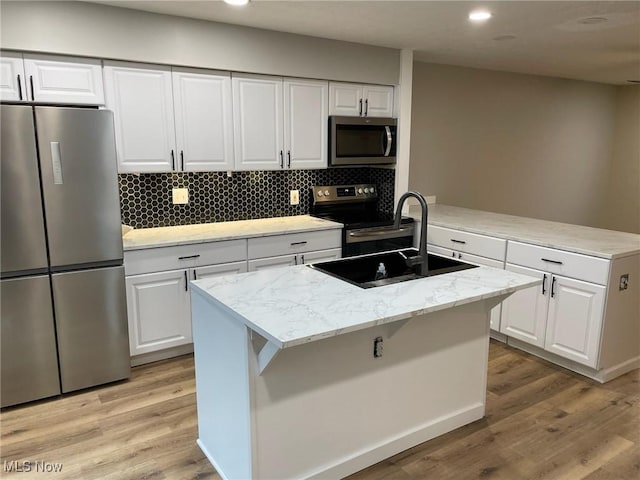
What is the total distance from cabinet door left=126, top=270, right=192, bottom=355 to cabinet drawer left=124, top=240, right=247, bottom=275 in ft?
0.17

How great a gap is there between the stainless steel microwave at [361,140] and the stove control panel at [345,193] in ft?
1.16

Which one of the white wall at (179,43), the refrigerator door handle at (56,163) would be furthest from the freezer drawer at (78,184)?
the white wall at (179,43)

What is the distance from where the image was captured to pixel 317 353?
1906 mm

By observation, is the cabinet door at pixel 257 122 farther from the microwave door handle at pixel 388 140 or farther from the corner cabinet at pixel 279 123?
the microwave door handle at pixel 388 140

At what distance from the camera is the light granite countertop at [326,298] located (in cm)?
162

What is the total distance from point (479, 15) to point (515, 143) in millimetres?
Result: 3013

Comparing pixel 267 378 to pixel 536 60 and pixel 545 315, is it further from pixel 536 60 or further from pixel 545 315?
pixel 536 60

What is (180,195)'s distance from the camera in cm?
361

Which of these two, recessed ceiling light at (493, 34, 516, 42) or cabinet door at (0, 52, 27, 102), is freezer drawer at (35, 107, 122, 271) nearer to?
cabinet door at (0, 52, 27, 102)

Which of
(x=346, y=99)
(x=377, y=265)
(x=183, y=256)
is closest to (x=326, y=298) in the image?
(x=377, y=265)

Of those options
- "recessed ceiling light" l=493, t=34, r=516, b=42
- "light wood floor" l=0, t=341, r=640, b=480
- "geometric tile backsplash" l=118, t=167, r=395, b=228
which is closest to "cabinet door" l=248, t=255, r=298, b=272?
"geometric tile backsplash" l=118, t=167, r=395, b=228

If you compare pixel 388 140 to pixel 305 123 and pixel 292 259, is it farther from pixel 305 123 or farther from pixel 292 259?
pixel 292 259

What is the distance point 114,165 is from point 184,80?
895mm

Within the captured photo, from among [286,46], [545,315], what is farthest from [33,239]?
[545,315]
